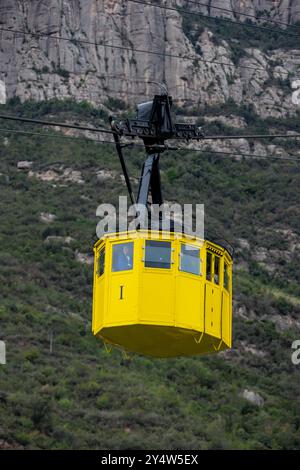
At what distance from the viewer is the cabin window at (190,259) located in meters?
29.0

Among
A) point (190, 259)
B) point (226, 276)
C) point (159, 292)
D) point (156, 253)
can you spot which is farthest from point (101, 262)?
point (226, 276)

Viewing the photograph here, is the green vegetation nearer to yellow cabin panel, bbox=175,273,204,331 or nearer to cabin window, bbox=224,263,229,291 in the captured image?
cabin window, bbox=224,263,229,291

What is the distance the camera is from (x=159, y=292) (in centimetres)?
2858

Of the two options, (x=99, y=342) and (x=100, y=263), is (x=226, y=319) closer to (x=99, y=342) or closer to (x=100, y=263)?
(x=100, y=263)

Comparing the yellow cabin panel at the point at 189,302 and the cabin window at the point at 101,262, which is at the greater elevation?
the cabin window at the point at 101,262

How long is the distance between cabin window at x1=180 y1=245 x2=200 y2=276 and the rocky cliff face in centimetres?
7051

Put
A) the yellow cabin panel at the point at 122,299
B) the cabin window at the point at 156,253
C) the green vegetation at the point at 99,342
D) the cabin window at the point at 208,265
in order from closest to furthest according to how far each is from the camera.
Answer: the yellow cabin panel at the point at 122,299 → the cabin window at the point at 156,253 → the cabin window at the point at 208,265 → the green vegetation at the point at 99,342

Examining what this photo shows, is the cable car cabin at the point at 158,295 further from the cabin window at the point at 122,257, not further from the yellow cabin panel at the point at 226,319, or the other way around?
the yellow cabin panel at the point at 226,319

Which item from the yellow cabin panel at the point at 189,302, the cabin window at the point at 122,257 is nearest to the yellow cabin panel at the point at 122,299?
the cabin window at the point at 122,257

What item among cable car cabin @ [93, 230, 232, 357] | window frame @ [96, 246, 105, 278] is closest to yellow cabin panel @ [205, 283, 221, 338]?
cable car cabin @ [93, 230, 232, 357]

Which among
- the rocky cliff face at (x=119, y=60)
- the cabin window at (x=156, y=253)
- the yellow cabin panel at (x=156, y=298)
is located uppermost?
the rocky cliff face at (x=119, y=60)

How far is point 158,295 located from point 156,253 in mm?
820

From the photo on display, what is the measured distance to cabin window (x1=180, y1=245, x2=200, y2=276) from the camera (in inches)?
1141
